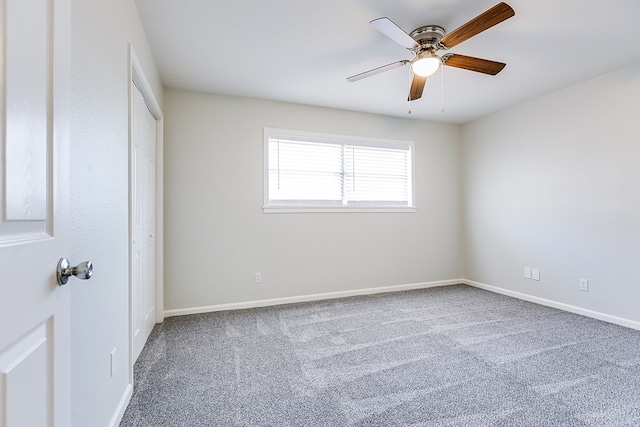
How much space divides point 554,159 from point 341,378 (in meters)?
3.36

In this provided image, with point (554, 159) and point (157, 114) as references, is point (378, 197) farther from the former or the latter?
point (157, 114)

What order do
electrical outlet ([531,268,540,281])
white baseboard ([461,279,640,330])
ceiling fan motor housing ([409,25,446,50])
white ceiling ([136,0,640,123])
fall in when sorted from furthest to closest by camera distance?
electrical outlet ([531,268,540,281]) < white baseboard ([461,279,640,330]) < ceiling fan motor housing ([409,25,446,50]) < white ceiling ([136,0,640,123])

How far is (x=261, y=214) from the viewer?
3426 mm

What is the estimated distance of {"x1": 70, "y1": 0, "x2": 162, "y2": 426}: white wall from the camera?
3.65 ft

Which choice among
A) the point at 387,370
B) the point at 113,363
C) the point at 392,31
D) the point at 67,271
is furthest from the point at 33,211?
the point at 387,370

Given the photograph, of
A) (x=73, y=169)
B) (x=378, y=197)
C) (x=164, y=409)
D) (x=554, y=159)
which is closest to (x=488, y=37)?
(x=554, y=159)

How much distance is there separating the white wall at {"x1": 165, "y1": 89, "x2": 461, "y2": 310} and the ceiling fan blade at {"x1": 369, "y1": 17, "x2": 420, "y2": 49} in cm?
183

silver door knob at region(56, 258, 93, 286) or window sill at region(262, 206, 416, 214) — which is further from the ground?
window sill at region(262, 206, 416, 214)

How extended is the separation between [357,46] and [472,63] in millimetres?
895

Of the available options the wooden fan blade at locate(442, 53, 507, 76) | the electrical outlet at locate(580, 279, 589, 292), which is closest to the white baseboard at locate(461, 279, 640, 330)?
the electrical outlet at locate(580, 279, 589, 292)

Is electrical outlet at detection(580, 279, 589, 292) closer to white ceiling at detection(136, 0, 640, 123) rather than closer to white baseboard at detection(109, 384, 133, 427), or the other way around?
white ceiling at detection(136, 0, 640, 123)

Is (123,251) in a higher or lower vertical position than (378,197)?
lower

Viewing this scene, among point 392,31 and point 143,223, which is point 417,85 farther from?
point 143,223

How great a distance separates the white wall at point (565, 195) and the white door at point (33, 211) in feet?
13.4
